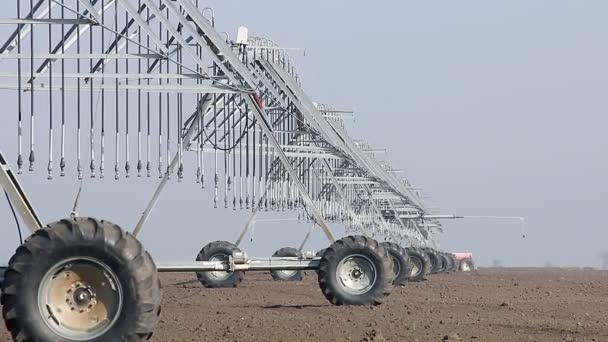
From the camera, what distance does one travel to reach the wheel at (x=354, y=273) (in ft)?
69.2

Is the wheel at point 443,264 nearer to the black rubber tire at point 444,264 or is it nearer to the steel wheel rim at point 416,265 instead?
the black rubber tire at point 444,264

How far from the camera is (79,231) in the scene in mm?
11406

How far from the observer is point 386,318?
17.9 metres

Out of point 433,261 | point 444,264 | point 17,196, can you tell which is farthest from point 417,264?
point 17,196

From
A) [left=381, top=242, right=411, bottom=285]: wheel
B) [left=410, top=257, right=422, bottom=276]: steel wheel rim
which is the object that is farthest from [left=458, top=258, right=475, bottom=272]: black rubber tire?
[left=381, top=242, right=411, bottom=285]: wheel

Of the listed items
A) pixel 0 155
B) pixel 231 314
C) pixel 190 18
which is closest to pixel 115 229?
pixel 0 155

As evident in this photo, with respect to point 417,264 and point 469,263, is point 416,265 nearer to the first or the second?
point 417,264

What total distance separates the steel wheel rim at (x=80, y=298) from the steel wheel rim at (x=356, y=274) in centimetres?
979

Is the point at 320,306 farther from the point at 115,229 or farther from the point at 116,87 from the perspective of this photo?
the point at 115,229

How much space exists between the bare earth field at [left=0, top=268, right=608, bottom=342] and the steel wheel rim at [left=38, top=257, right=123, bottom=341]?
2523 millimetres

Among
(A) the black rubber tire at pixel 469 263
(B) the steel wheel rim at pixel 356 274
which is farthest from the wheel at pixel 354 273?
(A) the black rubber tire at pixel 469 263

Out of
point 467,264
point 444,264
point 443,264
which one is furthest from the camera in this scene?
point 467,264

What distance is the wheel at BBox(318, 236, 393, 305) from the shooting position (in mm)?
21094

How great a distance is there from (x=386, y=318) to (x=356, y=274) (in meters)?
3.50
